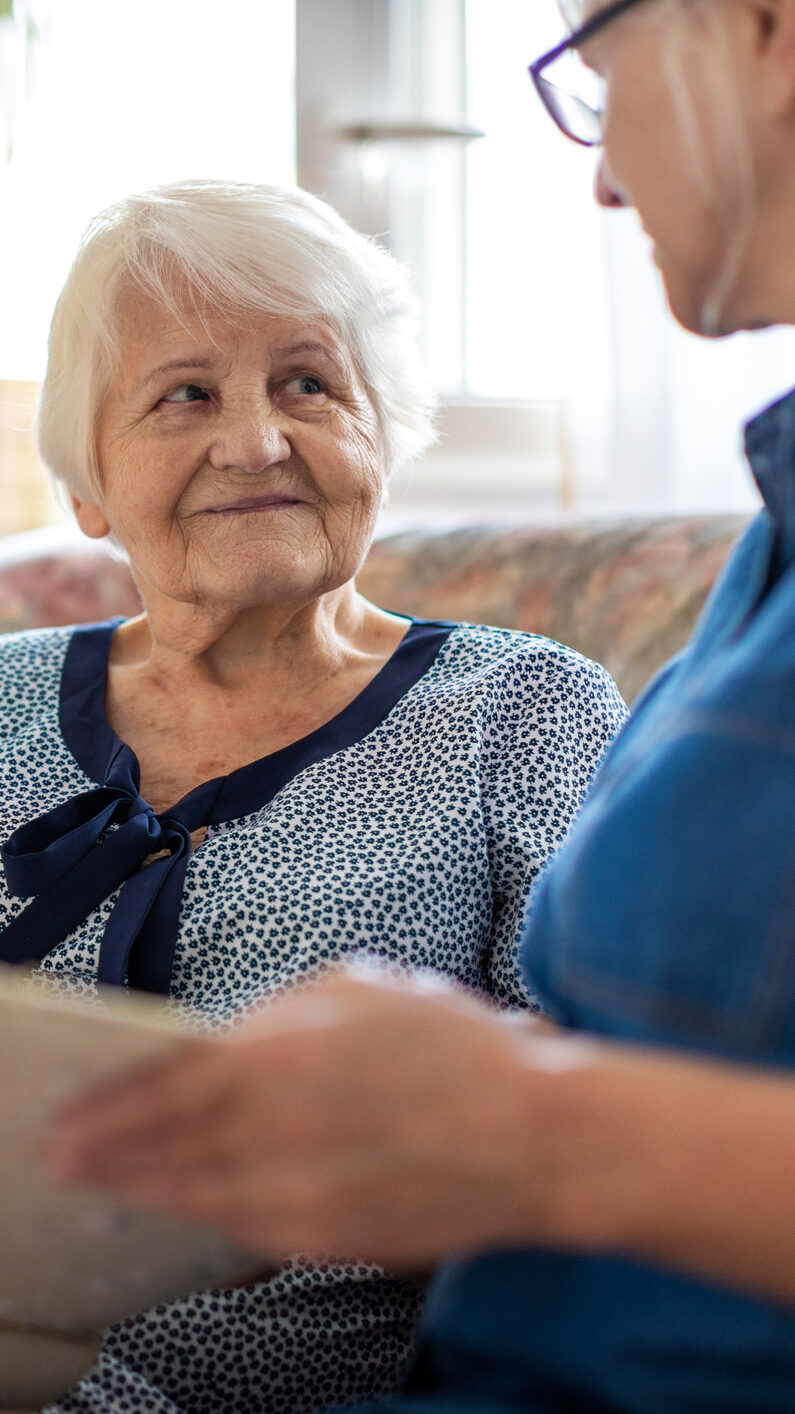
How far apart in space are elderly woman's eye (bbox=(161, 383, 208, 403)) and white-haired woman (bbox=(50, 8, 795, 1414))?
0.56m

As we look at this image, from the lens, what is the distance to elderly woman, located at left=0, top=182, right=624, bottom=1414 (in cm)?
105

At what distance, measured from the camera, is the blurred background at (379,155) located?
250cm

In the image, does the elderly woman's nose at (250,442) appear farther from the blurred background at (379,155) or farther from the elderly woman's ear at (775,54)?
the blurred background at (379,155)


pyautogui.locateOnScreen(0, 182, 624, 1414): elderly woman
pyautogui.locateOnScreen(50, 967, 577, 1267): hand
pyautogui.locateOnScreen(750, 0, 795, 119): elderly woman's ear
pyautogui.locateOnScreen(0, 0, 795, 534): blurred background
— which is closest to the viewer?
pyautogui.locateOnScreen(50, 967, 577, 1267): hand

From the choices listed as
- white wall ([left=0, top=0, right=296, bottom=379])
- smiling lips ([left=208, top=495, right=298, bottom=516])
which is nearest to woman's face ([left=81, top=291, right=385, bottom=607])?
smiling lips ([left=208, top=495, right=298, bottom=516])

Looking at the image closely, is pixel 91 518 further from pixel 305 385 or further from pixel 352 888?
pixel 352 888

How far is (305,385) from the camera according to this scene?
127 centimetres

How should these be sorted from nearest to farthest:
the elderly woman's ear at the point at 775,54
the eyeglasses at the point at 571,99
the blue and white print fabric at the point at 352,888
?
the elderly woman's ear at the point at 775,54 → the eyeglasses at the point at 571,99 → the blue and white print fabric at the point at 352,888

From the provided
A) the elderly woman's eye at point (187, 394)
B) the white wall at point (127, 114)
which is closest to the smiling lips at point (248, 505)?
the elderly woman's eye at point (187, 394)

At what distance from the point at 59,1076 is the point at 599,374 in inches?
79.4

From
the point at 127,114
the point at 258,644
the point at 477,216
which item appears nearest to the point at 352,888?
the point at 258,644

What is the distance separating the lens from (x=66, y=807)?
117 cm

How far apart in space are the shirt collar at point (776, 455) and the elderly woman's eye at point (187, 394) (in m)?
0.67

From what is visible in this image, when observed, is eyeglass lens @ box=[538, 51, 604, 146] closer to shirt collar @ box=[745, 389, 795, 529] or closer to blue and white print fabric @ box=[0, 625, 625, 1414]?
shirt collar @ box=[745, 389, 795, 529]
